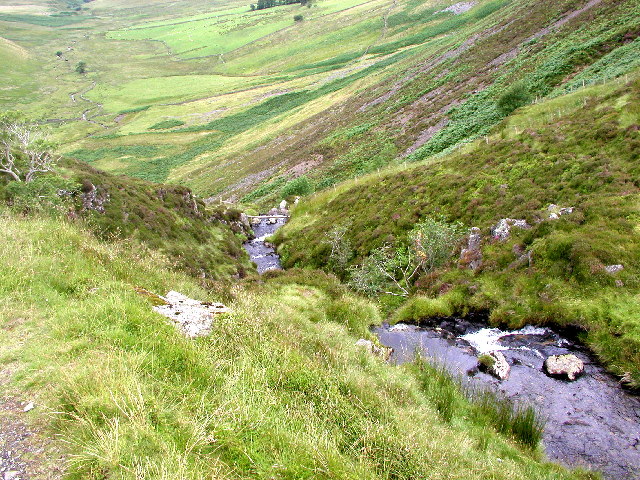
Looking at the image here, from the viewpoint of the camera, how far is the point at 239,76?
16000 centimetres

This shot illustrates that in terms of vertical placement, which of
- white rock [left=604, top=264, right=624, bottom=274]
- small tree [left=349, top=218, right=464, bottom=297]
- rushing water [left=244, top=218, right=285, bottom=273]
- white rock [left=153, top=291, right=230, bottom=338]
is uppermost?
white rock [left=153, top=291, right=230, bottom=338]

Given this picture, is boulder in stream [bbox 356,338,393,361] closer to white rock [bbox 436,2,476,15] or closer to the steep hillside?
the steep hillside

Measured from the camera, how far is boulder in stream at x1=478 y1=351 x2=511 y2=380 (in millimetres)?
13141

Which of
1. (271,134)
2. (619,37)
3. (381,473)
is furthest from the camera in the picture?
(271,134)

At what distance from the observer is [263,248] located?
40.9 meters

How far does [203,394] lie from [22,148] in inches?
1063

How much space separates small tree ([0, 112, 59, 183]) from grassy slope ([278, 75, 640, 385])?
18363mm

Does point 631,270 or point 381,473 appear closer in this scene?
point 381,473

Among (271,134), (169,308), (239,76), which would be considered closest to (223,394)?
(169,308)

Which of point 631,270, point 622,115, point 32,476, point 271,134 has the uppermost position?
point 32,476

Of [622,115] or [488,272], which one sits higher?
[622,115]

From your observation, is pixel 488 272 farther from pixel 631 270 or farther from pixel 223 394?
pixel 223 394

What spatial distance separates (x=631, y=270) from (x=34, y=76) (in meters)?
223

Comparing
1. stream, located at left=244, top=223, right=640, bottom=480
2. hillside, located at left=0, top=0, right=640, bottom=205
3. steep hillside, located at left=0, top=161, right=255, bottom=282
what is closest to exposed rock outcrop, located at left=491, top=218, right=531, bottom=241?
stream, located at left=244, top=223, right=640, bottom=480
